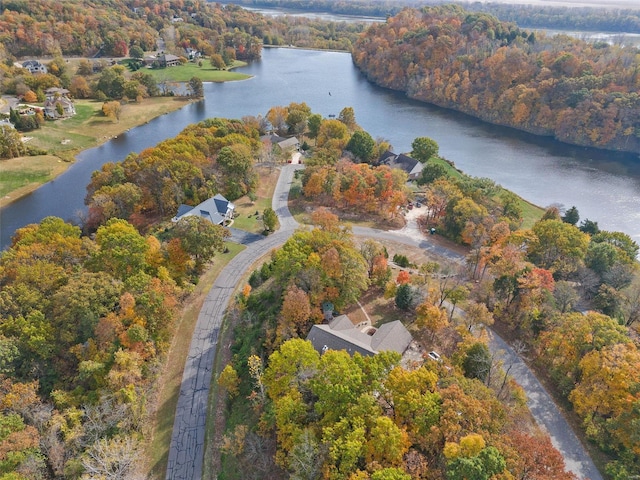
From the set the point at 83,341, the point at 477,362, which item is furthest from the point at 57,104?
the point at 477,362

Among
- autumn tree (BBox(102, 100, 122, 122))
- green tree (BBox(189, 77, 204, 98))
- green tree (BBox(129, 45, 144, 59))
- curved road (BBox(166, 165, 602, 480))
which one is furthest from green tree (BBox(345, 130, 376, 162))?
green tree (BBox(129, 45, 144, 59))

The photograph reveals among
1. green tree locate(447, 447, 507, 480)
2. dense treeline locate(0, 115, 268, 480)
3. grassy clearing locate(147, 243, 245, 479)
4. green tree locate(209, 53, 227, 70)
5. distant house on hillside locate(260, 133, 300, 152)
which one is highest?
green tree locate(209, 53, 227, 70)

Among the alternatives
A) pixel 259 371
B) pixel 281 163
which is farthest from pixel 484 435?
pixel 281 163

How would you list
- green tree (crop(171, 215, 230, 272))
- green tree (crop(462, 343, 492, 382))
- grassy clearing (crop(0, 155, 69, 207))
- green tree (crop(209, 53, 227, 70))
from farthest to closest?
green tree (crop(209, 53, 227, 70)) < grassy clearing (crop(0, 155, 69, 207)) < green tree (crop(171, 215, 230, 272)) < green tree (crop(462, 343, 492, 382))

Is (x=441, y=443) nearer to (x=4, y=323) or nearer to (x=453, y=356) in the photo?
(x=453, y=356)

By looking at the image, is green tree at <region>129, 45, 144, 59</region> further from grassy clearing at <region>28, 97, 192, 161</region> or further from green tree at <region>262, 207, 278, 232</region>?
green tree at <region>262, 207, 278, 232</region>

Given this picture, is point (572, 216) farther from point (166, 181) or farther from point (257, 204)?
point (166, 181)

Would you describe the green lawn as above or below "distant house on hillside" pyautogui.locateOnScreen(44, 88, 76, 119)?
below
